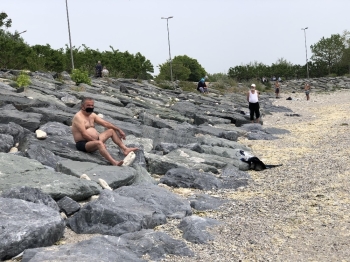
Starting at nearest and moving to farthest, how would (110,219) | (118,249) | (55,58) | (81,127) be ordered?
(118,249)
(110,219)
(81,127)
(55,58)

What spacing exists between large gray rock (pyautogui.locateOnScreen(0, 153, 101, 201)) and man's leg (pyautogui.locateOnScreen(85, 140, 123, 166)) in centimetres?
122

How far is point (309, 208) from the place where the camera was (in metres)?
6.30

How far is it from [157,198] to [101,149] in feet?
5.96

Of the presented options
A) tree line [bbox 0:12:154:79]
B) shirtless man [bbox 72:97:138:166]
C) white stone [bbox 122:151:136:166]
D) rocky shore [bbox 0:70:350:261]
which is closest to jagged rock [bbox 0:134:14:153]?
rocky shore [bbox 0:70:350:261]

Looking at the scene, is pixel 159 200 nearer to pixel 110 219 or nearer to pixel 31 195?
pixel 110 219

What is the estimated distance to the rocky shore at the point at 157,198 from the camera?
15.1ft

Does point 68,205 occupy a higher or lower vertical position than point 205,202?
higher

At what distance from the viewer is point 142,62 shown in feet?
171

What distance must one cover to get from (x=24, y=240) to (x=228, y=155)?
6.34 meters

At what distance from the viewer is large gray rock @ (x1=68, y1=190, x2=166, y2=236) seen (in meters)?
5.06

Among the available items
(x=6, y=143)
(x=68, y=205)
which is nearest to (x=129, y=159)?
(x=6, y=143)

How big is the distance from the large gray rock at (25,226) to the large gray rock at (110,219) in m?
0.36

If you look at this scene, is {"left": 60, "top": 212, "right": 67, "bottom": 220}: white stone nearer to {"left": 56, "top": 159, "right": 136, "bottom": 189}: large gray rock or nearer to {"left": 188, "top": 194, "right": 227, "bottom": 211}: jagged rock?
{"left": 56, "top": 159, "right": 136, "bottom": 189}: large gray rock

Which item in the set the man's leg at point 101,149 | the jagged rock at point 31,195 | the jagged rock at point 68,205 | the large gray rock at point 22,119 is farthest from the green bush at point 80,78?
the jagged rock at point 31,195
